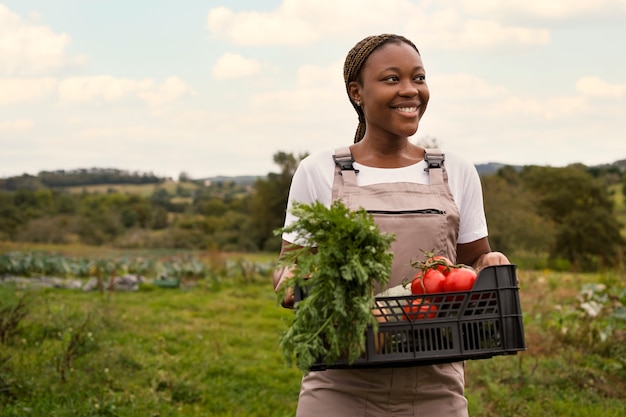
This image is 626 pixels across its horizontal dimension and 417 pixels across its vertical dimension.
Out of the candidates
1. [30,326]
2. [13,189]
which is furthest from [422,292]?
[13,189]

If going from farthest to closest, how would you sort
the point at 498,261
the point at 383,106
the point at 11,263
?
the point at 11,263 < the point at 383,106 < the point at 498,261

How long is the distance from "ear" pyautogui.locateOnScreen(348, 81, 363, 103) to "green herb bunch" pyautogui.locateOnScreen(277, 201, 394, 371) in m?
0.90

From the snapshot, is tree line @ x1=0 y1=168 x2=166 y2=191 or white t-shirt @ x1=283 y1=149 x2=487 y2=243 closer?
white t-shirt @ x1=283 y1=149 x2=487 y2=243

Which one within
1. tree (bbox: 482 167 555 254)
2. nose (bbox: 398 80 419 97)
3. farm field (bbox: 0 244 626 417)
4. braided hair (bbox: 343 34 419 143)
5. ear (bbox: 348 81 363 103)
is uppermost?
braided hair (bbox: 343 34 419 143)

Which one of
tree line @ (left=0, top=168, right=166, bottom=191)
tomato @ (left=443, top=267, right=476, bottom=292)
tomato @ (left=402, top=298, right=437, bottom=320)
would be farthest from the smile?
tree line @ (left=0, top=168, right=166, bottom=191)

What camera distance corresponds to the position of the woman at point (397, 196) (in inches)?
96.5

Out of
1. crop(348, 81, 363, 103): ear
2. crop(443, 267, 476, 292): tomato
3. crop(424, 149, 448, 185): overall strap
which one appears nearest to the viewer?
crop(443, 267, 476, 292): tomato

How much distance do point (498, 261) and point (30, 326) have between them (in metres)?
6.82

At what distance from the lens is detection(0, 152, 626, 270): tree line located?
35.5 m

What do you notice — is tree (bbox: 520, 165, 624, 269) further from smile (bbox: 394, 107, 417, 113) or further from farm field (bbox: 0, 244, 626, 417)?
smile (bbox: 394, 107, 417, 113)

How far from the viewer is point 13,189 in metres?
44.2

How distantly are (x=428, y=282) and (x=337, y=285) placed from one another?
392 millimetres

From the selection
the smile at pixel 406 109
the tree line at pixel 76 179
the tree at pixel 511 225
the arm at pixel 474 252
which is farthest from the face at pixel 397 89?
the tree line at pixel 76 179

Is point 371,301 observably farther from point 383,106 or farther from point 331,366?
point 383,106
